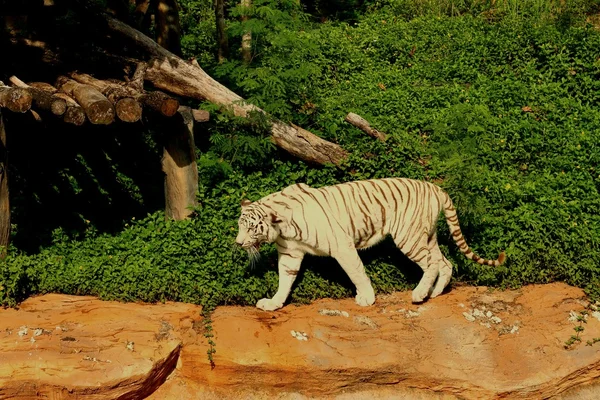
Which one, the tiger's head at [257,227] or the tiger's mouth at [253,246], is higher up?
the tiger's head at [257,227]

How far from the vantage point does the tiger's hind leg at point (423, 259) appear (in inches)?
276

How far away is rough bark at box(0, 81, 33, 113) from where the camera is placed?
247 inches

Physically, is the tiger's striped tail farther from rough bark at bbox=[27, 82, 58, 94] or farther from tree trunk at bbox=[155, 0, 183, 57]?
tree trunk at bbox=[155, 0, 183, 57]

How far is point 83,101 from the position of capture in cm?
671

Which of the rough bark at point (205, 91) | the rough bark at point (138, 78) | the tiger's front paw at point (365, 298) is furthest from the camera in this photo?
the rough bark at point (205, 91)

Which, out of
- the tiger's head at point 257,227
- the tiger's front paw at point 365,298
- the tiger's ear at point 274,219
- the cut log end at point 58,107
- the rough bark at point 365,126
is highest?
the cut log end at point 58,107

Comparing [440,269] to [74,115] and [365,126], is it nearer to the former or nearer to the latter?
[365,126]

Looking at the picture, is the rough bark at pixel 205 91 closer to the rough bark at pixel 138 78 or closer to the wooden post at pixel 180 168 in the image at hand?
the rough bark at pixel 138 78

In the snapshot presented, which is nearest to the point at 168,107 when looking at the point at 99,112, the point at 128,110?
the point at 128,110

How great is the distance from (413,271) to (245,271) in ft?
5.35

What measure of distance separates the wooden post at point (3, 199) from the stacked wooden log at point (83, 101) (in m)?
0.37

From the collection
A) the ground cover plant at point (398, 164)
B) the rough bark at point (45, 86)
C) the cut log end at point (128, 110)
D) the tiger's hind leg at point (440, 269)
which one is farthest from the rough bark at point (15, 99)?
the tiger's hind leg at point (440, 269)

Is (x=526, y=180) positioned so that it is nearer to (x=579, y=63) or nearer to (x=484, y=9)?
(x=579, y=63)

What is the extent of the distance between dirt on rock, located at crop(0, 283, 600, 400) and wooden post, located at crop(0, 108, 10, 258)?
2.10ft
